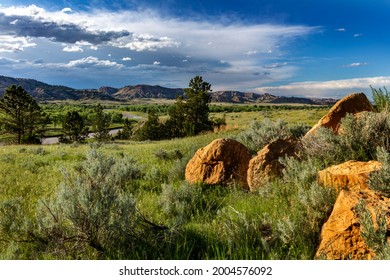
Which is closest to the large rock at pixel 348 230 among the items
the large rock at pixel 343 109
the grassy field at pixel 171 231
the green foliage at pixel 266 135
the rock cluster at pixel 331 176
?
the rock cluster at pixel 331 176

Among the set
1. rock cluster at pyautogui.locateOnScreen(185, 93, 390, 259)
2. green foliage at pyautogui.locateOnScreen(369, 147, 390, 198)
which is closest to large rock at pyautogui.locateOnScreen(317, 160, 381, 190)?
rock cluster at pyautogui.locateOnScreen(185, 93, 390, 259)

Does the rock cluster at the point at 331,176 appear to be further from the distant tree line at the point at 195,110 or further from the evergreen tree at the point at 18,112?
the evergreen tree at the point at 18,112

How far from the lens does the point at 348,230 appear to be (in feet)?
12.2

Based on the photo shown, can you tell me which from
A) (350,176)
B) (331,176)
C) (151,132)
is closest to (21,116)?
(151,132)

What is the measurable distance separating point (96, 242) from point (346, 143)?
202 inches

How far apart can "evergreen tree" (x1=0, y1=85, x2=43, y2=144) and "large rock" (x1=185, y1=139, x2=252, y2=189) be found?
7617 centimetres

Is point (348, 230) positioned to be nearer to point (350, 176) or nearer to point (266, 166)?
point (350, 176)

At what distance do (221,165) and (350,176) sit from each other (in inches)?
143

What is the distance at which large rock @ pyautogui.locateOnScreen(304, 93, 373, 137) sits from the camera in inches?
384

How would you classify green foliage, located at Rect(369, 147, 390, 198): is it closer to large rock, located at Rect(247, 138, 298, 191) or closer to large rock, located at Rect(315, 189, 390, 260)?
large rock, located at Rect(315, 189, 390, 260)

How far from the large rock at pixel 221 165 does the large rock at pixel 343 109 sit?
8.95 ft

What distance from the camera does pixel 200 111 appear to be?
7050cm
